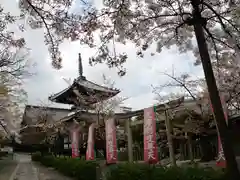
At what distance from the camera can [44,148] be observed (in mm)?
32344

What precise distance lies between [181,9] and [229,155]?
3761 mm

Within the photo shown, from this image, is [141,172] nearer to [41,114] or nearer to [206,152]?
[206,152]

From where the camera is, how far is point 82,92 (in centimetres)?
2534

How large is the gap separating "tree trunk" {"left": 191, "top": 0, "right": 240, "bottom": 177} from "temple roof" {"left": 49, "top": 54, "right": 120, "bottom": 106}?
49.8ft

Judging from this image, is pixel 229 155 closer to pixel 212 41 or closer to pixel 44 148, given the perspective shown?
pixel 212 41

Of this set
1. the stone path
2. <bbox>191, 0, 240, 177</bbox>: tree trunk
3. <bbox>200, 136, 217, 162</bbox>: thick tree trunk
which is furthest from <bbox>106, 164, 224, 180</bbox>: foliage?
→ the stone path

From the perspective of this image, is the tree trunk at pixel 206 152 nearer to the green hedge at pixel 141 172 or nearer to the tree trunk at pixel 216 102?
the green hedge at pixel 141 172

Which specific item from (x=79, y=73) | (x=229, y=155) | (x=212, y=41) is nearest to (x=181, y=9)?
(x=212, y=41)

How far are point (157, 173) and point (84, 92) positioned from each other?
19.0 metres

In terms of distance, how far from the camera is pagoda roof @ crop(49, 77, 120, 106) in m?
22.0

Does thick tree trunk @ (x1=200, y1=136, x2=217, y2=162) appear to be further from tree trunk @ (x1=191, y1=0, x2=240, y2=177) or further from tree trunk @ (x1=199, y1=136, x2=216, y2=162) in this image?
tree trunk @ (x1=191, y1=0, x2=240, y2=177)

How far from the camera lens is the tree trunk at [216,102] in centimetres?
511

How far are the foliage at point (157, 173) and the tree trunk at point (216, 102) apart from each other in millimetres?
421

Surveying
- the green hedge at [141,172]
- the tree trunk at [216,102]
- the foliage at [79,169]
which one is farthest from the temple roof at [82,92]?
the tree trunk at [216,102]
